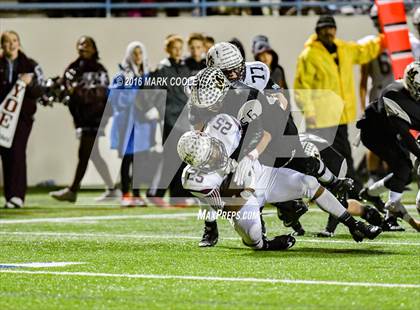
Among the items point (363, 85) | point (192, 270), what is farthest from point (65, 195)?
point (192, 270)

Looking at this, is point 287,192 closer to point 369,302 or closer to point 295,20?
point 369,302

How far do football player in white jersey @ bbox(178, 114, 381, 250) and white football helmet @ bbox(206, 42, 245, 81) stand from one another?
0.36 metres

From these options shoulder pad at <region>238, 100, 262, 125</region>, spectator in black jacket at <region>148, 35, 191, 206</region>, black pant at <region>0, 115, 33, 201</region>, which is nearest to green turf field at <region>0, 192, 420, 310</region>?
shoulder pad at <region>238, 100, 262, 125</region>

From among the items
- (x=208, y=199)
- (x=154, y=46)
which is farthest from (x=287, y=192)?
(x=154, y=46)

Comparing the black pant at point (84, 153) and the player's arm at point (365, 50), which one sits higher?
the player's arm at point (365, 50)

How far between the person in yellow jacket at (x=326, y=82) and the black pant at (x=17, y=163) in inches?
121

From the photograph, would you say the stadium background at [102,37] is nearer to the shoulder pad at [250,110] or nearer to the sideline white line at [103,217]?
the sideline white line at [103,217]

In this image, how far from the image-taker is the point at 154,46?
16.8m

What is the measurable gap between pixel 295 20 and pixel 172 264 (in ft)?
30.9

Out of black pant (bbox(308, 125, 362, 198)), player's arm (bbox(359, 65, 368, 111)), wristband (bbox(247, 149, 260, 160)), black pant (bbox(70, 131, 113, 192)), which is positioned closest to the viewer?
wristband (bbox(247, 149, 260, 160))

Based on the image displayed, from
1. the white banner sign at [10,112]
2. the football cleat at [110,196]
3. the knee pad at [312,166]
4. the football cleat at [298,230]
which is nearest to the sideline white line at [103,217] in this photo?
the white banner sign at [10,112]

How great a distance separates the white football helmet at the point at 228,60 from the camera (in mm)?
8812

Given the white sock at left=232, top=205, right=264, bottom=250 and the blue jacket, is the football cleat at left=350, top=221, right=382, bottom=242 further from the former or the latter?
the blue jacket

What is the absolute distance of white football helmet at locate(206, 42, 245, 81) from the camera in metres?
8.81
